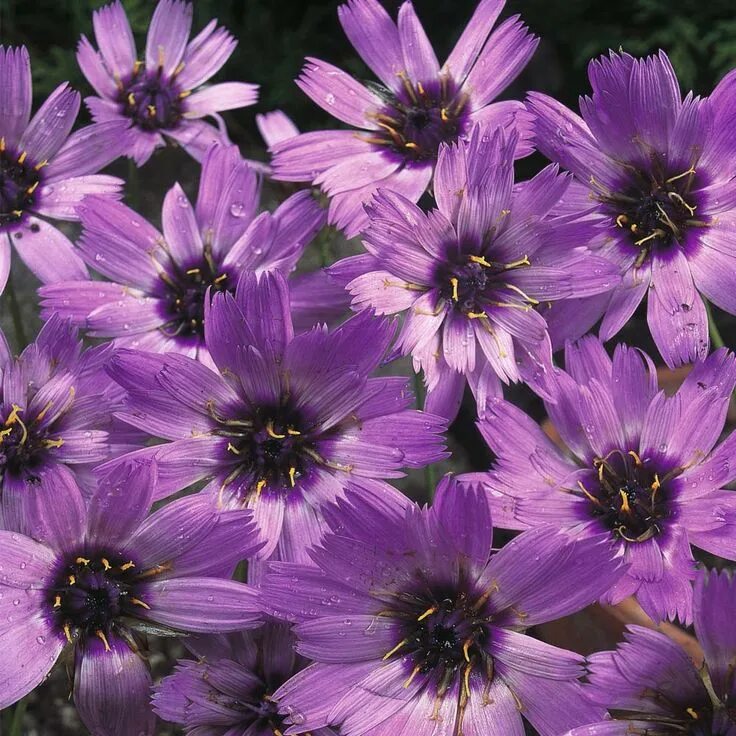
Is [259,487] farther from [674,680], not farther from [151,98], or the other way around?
[151,98]

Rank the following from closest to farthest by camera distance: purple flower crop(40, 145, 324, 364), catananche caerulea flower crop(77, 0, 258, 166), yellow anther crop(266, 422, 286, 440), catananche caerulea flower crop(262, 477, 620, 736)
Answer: catananche caerulea flower crop(262, 477, 620, 736) → yellow anther crop(266, 422, 286, 440) → purple flower crop(40, 145, 324, 364) → catananche caerulea flower crop(77, 0, 258, 166)

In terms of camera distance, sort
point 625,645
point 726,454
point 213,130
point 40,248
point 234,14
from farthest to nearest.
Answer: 1. point 234,14
2. point 213,130
3. point 40,248
4. point 726,454
5. point 625,645

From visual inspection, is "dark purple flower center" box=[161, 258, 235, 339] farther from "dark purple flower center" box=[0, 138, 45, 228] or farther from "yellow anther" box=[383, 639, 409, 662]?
"yellow anther" box=[383, 639, 409, 662]

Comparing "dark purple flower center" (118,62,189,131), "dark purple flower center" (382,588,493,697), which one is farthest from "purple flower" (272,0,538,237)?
"dark purple flower center" (382,588,493,697)

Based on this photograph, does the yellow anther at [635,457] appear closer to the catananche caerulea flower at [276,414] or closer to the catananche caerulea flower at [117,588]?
the catananche caerulea flower at [276,414]

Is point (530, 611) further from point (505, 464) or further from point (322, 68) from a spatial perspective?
point (322, 68)

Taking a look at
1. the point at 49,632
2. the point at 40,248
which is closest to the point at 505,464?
the point at 49,632
